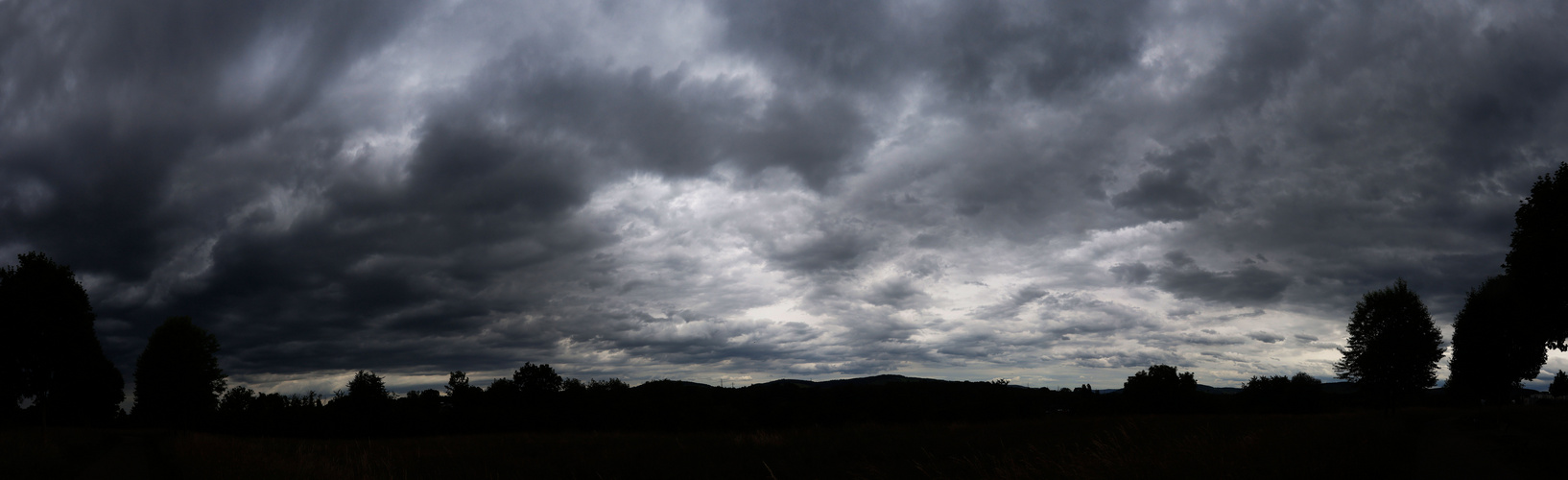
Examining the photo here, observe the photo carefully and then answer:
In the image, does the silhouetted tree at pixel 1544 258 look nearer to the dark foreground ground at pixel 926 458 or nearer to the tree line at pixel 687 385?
the tree line at pixel 687 385

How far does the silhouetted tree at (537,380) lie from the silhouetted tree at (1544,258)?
75.5m

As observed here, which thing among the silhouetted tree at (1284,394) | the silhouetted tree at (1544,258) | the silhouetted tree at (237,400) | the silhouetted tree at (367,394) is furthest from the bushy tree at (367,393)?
the silhouetted tree at (1284,394)

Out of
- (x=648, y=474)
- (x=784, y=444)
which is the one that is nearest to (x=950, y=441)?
(x=784, y=444)

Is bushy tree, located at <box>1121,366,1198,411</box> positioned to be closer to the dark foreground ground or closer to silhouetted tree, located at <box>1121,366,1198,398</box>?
silhouetted tree, located at <box>1121,366,1198,398</box>

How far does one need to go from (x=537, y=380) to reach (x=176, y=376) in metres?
31.0

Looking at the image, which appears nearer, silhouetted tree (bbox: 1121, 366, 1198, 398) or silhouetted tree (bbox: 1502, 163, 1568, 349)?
silhouetted tree (bbox: 1502, 163, 1568, 349)

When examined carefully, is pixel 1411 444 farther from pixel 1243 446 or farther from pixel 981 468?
pixel 981 468

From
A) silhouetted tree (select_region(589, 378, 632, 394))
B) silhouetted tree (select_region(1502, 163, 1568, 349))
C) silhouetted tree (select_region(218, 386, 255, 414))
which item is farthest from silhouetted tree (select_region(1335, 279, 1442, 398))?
silhouetted tree (select_region(218, 386, 255, 414))

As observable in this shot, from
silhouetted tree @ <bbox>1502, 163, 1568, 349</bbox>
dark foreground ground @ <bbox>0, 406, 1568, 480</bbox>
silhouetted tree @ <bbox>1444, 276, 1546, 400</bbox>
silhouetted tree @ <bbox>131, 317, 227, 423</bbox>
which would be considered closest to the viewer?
dark foreground ground @ <bbox>0, 406, 1568, 480</bbox>

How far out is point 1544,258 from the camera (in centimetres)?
2506

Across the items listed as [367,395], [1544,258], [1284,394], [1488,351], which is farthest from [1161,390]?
[367,395]

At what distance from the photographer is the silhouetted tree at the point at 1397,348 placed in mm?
45438

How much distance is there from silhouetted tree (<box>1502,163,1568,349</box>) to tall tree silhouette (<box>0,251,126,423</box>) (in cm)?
7811

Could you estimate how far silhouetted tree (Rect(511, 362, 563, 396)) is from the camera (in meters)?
71.5
